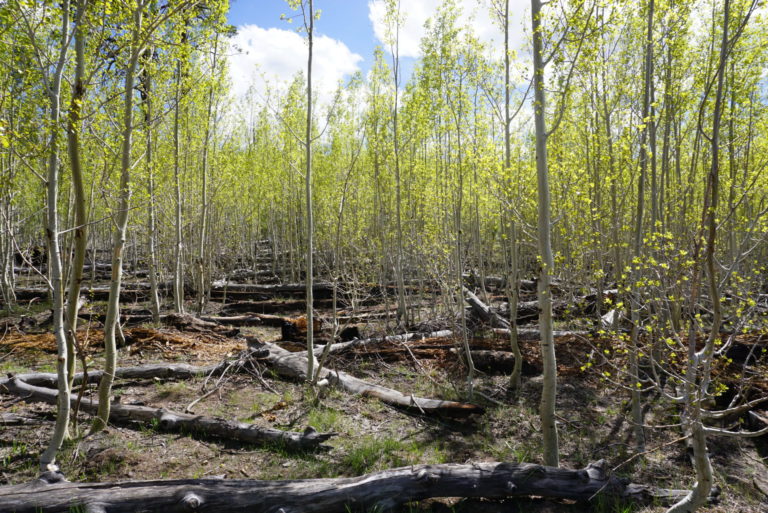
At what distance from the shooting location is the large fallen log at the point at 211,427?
4.96 metres

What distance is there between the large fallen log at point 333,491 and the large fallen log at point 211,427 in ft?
4.22

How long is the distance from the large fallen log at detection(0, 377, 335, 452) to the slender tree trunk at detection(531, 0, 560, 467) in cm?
226

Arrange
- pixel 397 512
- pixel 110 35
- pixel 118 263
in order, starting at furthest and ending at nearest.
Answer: pixel 110 35
pixel 118 263
pixel 397 512

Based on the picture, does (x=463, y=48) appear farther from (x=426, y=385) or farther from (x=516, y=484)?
(x=516, y=484)

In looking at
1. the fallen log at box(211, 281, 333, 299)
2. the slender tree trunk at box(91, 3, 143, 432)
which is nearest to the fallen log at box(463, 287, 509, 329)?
the fallen log at box(211, 281, 333, 299)

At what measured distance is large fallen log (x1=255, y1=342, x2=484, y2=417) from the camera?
603 cm

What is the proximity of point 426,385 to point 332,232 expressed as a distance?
35.2 ft

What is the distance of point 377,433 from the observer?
564 cm

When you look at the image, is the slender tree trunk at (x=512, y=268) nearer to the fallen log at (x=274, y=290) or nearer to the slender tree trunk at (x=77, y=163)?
the slender tree trunk at (x=77, y=163)

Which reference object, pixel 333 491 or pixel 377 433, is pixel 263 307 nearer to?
pixel 377 433

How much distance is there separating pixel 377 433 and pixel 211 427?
1.95m

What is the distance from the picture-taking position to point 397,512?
3.82 metres

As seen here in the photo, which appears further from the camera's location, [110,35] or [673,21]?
[673,21]

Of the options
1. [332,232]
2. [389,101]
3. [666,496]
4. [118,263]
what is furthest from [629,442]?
[332,232]
